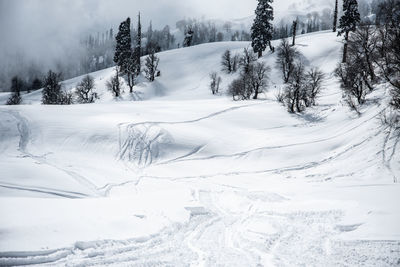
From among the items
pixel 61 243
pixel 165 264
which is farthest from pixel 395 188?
pixel 61 243

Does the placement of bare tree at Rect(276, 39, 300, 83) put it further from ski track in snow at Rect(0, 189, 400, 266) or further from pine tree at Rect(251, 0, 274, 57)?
ski track in snow at Rect(0, 189, 400, 266)

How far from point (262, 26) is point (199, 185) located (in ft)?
153

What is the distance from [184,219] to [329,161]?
1199cm

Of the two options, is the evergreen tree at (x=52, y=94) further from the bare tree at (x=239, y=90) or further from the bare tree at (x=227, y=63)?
the bare tree at (x=227, y=63)

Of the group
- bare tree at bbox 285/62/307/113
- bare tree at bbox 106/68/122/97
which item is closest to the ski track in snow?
bare tree at bbox 285/62/307/113

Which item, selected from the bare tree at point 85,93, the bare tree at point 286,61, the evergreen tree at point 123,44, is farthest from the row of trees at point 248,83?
the bare tree at point 85,93

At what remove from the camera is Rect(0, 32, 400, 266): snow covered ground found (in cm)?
592

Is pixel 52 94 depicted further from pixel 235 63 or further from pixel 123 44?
pixel 235 63

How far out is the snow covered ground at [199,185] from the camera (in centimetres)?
592

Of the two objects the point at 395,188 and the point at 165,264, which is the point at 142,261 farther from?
the point at 395,188

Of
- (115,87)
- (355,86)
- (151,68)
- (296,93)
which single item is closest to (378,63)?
(355,86)

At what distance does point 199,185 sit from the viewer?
13.9 meters

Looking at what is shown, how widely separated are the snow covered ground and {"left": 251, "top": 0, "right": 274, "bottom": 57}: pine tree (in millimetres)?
25186

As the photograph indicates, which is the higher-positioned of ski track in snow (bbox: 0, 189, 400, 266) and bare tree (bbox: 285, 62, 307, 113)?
bare tree (bbox: 285, 62, 307, 113)
